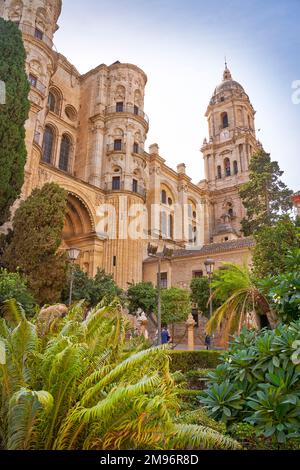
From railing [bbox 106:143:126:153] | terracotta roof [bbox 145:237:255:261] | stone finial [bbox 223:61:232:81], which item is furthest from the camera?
stone finial [bbox 223:61:232:81]

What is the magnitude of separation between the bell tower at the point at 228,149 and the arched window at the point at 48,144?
68.5 ft

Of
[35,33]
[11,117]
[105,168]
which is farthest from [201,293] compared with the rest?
[35,33]

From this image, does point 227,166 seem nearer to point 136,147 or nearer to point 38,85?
point 136,147

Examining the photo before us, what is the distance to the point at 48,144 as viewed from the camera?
1017 inches

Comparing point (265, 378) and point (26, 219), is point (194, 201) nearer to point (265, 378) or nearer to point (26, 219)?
point (26, 219)

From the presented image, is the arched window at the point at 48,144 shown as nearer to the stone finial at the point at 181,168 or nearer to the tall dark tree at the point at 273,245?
the stone finial at the point at 181,168

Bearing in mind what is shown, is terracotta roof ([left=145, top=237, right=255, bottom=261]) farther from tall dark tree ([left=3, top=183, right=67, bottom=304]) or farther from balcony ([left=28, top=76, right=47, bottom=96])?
balcony ([left=28, top=76, right=47, bottom=96])

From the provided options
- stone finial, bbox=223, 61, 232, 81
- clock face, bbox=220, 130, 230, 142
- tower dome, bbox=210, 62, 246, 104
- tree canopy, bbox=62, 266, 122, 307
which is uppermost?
stone finial, bbox=223, 61, 232, 81

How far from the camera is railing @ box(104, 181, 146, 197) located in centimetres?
2447

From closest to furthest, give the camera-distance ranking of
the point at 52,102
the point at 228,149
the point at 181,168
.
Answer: the point at 52,102 → the point at 181,168 → the point at 228,149

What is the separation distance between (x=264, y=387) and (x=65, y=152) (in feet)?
89.8

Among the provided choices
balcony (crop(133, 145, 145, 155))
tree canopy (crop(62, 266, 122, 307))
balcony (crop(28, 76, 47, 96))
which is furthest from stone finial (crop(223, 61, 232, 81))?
tree canopy (crop(62, 266, 122, 307))

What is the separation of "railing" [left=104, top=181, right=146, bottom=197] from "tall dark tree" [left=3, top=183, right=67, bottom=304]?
1080 cm
